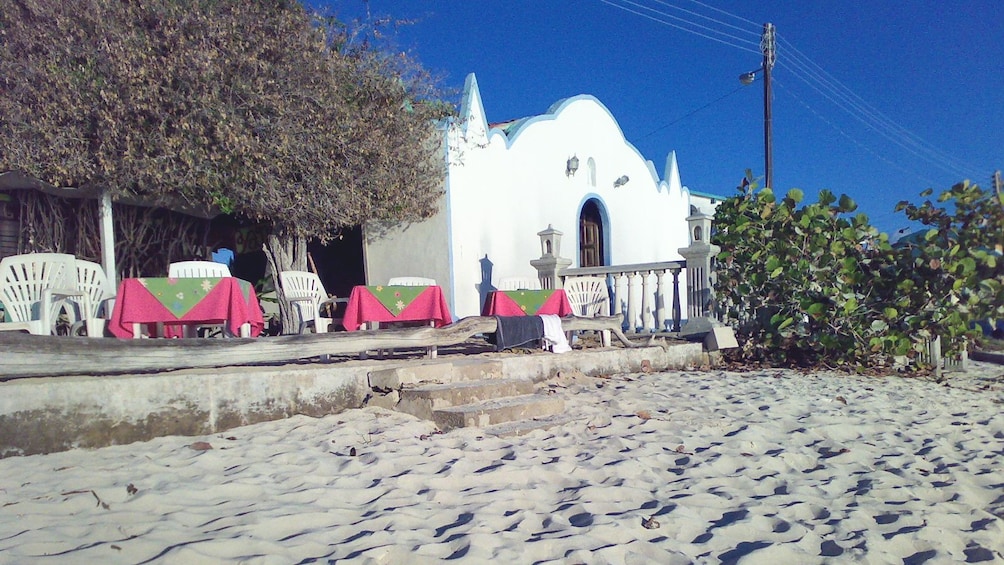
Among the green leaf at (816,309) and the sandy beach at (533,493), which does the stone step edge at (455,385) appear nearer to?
the sandy beach at (533,493)

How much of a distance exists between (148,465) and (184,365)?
90 centimetres

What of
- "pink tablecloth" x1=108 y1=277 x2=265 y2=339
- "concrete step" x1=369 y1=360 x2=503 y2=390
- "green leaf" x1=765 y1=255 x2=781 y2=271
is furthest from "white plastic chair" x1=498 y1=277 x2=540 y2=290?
"pink tablecloth" x1=108 y1=277 x2=265 y2=339

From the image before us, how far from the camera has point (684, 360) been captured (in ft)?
19.7

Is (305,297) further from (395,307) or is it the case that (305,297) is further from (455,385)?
(455,385)

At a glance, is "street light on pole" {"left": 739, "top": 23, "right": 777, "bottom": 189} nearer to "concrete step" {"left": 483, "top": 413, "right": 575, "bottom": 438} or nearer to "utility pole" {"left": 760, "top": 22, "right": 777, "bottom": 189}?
"utility pole" {"left": 760, "top": 22, "right": 777, "bottom": 189}

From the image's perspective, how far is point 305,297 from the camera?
521 cm

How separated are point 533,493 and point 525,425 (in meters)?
0.95

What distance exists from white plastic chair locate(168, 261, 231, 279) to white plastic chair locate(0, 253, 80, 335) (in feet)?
2.81

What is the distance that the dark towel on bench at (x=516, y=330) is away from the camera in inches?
192

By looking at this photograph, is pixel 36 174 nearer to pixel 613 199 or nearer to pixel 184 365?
pixel 184 365

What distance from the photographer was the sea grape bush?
5.27m

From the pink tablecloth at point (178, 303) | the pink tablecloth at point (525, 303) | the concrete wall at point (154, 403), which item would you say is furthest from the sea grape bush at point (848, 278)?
the pink tablecloth at point (178, 303)

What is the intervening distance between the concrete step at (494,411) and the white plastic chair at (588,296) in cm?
330

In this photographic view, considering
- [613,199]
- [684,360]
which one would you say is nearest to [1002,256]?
[684,360]
